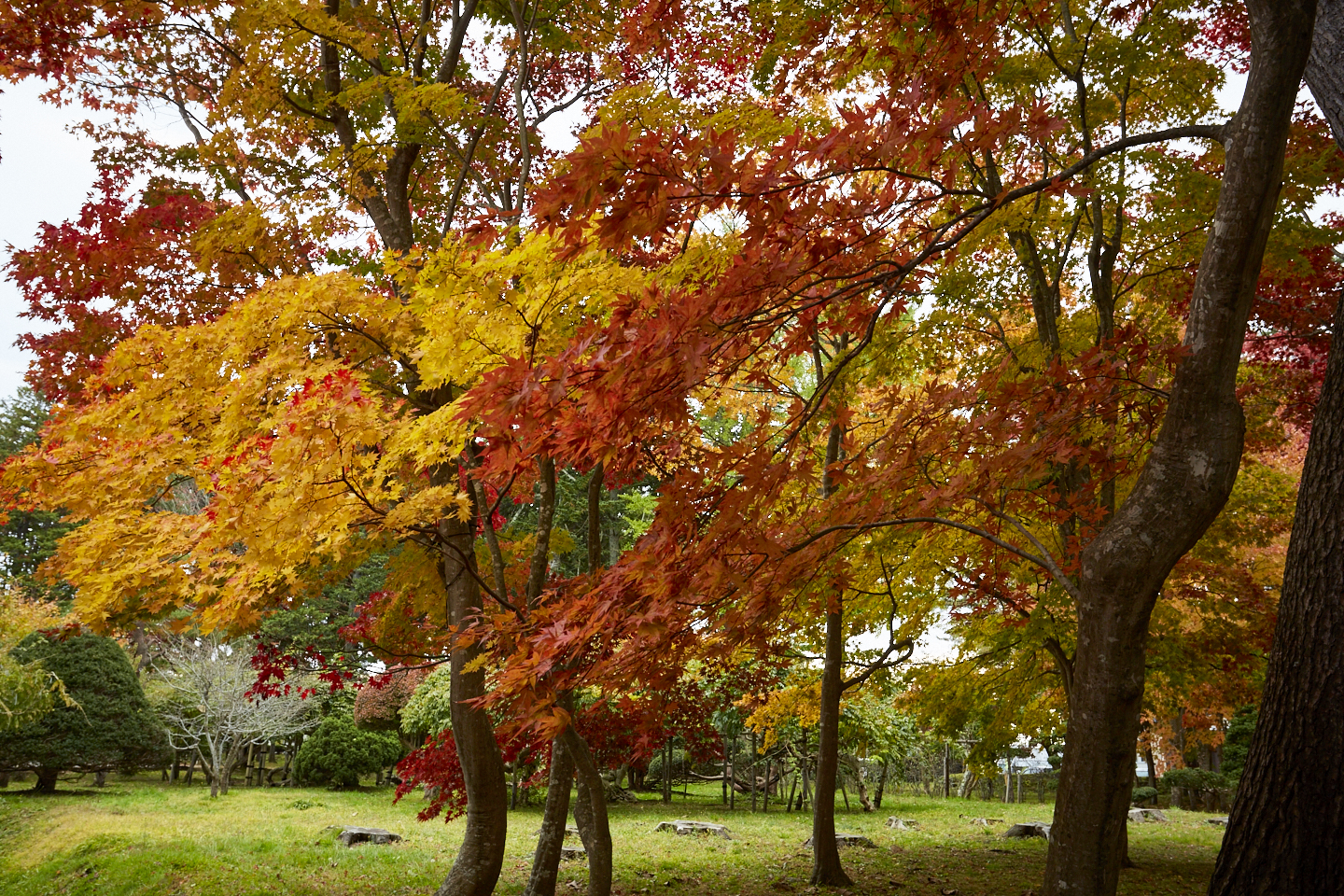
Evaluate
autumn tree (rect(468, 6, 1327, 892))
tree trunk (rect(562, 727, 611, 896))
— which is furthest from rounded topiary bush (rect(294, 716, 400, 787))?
autumn tree (rect(468, 6, 1327, 892))

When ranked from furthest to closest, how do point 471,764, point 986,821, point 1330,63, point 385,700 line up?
point 385,700
point 986,821
point 471,764
point 1330,63

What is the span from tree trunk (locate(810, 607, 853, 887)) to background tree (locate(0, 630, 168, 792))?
13188 millimetres

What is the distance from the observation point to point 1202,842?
10836mm

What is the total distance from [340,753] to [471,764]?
543 inches

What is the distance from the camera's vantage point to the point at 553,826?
576 cm

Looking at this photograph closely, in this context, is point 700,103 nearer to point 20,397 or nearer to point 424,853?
point 424,853

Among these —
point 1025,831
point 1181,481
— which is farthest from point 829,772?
point 1181,481

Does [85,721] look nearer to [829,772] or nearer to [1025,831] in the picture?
[829,772]

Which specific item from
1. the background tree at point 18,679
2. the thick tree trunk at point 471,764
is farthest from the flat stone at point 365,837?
the background tree at point 18,679

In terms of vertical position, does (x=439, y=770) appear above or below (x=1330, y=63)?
below

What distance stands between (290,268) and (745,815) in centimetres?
1175

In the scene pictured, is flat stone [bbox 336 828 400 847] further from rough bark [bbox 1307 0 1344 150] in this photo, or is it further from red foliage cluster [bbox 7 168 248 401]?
rough bark [bbox 1307 0 1344 150]

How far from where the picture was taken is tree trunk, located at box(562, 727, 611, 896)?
199 inches

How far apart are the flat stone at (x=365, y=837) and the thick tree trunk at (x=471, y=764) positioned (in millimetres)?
4440
